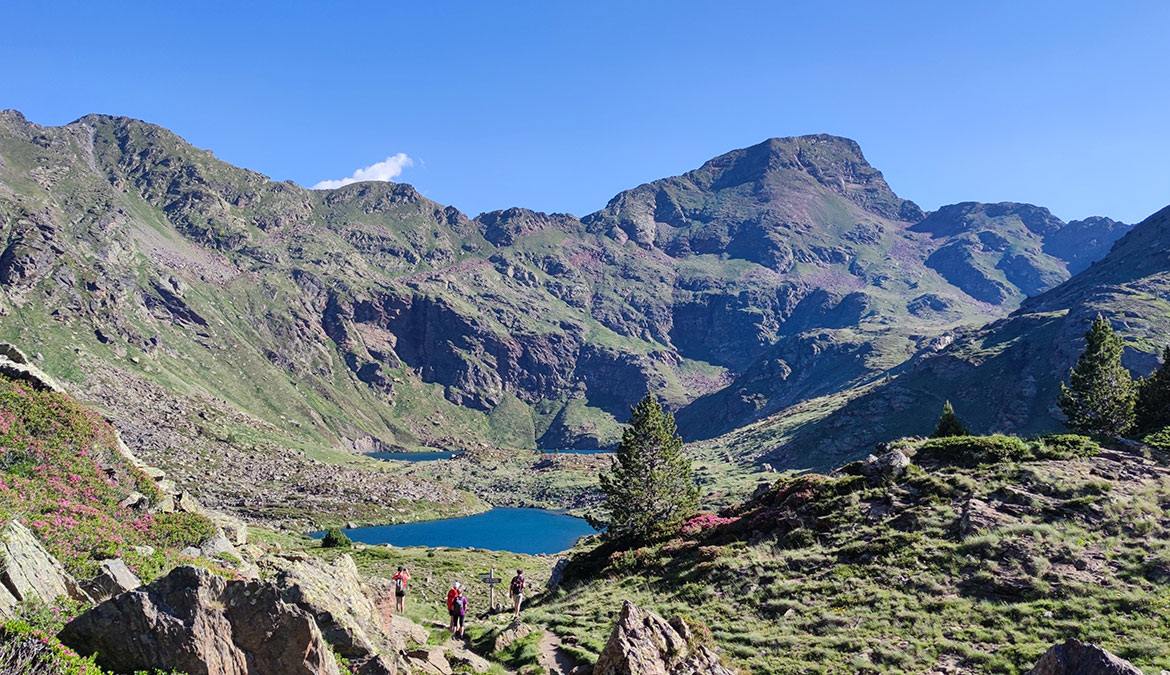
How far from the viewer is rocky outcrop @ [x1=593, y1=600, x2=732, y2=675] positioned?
16.8m

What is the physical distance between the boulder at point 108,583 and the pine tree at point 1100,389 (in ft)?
218

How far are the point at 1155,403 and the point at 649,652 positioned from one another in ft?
164

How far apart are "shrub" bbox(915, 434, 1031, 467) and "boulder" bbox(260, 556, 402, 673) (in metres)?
32.8

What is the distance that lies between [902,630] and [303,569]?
21650 millimetres

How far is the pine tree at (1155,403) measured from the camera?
42562 mm

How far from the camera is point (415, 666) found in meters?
17.4

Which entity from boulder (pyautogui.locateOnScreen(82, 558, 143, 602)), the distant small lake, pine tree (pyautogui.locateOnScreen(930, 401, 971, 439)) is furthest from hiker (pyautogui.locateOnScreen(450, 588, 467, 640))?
the distant small lake

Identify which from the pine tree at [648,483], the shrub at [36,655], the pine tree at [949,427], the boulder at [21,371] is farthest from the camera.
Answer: the pine tree at [949,427]

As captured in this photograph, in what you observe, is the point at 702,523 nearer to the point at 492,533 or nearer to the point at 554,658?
the point at 554,658

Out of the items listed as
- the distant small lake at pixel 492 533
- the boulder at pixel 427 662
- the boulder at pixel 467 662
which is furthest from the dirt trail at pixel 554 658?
the distant small lake at pixel 492 533

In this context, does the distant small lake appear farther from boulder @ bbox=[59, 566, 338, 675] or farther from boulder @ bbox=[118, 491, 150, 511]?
boulder @ bbox=[59, 566, 338, 675]

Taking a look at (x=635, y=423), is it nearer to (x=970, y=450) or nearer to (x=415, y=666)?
(x=970, y=450)

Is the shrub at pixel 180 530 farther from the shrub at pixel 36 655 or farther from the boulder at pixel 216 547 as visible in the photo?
the shrub at pixel 36 655

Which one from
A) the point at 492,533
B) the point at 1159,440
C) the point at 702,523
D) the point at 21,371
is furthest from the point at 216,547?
the point at 492,533
